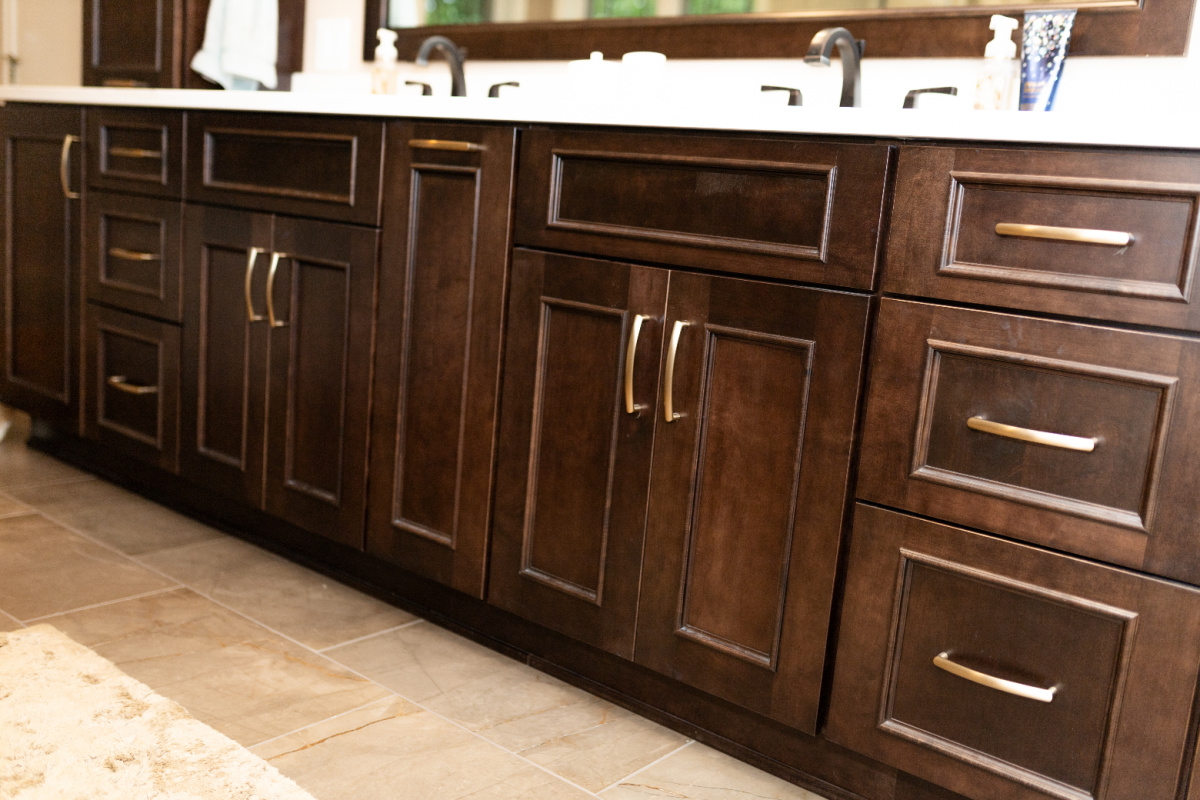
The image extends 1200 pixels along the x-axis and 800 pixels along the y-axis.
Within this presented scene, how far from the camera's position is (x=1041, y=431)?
1.23 m

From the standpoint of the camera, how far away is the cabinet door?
2.54 metres

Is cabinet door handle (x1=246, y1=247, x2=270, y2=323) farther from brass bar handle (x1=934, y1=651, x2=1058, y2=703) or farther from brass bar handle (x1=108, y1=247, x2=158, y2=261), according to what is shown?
brass bar handle (x1=934, y1=651, x2=1058, y2=703)

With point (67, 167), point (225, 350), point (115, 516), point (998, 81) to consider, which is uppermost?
point (998, 81)

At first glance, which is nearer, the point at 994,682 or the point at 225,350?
the point at 994,682

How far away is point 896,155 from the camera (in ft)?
4.28

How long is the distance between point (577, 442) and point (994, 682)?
0.68 meters

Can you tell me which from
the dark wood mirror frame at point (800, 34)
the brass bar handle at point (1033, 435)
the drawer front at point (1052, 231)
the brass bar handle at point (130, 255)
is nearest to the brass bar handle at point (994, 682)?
the brass bar handle at point (1033, 435)

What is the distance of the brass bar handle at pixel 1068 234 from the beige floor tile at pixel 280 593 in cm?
127

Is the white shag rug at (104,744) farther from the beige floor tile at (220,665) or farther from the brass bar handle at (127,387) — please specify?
the brass bar handle at (127,387)

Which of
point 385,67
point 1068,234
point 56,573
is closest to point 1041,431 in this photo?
point 1068,234

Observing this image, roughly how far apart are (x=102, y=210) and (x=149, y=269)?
0.23 meters

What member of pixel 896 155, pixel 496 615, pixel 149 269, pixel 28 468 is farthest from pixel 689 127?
pixel 28 468

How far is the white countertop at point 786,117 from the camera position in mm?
1136

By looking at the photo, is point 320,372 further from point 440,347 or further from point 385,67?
point 385,67
